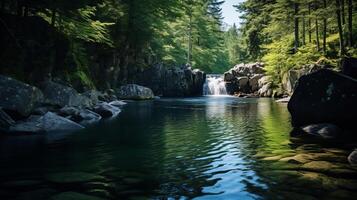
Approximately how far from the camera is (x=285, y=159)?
9289 millimetres

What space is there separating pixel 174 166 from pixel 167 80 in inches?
1572

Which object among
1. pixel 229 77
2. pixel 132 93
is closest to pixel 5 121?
pixel 132 93

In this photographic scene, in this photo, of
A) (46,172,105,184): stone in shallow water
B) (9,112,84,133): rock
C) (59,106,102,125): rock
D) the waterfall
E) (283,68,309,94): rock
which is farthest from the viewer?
→ the waterfall

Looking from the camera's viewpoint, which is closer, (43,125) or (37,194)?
(37,194)

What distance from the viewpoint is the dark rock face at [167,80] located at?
47.9 m

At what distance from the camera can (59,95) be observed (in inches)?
770

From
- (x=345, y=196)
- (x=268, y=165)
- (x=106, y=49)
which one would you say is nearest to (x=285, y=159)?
(x=268, y=165)

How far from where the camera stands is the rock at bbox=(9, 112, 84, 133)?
1384 cm

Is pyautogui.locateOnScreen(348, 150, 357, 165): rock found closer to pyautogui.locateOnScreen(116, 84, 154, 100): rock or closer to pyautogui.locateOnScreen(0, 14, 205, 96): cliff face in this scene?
pyautogui.locateOnScreen(0, 14, 205, 96): cliff face

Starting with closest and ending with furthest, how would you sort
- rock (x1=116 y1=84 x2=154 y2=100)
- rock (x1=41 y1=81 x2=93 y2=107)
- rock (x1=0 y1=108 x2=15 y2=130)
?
rock (x1=0 y1=108 x2=15 y2=130) < rock (x1=41 y1=81 x2=93 y2=107) < rock (x1=116 y1=84 x2=154 y2=100)

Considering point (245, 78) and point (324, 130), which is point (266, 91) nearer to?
point (245, 78)

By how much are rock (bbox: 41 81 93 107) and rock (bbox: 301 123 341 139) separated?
12.0m

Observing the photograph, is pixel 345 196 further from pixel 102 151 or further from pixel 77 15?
pixel 77 15

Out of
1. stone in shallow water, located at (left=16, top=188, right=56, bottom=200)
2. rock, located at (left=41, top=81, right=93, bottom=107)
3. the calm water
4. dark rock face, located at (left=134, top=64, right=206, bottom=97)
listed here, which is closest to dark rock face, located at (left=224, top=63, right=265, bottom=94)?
dark rock face, located at (left=134, top=64, right=206, bottom=97)
